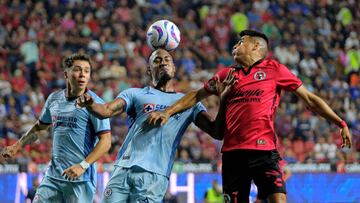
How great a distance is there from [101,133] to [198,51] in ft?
41.3

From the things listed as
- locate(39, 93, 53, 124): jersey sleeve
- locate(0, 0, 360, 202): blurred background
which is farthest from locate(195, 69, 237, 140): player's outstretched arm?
locate(0, 0, 360, 202): blurred background

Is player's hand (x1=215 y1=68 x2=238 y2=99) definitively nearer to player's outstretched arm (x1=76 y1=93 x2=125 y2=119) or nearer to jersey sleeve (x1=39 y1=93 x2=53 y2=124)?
player's outstretched arm (x1=76 y1=93 x2=125 y2=119)

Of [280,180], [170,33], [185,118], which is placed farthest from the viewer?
[170,33]

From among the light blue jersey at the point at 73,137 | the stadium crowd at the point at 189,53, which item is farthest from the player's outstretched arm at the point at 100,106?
the stadium crowd at the point at 189,53

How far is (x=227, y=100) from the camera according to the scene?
23.5 feet

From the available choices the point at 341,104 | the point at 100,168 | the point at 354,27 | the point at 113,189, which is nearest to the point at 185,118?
the point at 113,189

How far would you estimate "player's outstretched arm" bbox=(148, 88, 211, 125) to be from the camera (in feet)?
22.8

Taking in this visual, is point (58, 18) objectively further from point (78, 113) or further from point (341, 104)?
Answer: point (78, 113)

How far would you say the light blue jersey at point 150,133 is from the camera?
280 inches

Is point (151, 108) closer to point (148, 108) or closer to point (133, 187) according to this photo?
point (148, 108)

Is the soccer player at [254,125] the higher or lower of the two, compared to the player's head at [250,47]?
lower

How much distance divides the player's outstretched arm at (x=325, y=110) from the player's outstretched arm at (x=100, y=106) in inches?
64.5

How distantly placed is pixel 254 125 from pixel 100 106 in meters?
1.39

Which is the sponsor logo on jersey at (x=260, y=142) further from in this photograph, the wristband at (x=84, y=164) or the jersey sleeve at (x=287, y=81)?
the wristband at (x=84, y=164)
